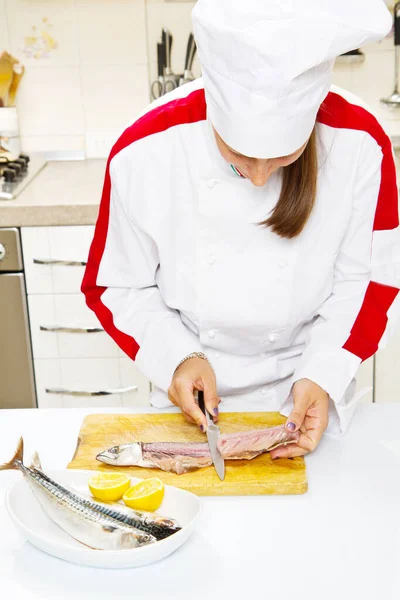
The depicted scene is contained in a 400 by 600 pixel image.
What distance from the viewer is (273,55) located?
954mm

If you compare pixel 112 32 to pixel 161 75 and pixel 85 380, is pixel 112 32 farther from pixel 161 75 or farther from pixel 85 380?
pixel 85 380

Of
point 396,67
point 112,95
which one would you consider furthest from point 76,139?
point 396,67

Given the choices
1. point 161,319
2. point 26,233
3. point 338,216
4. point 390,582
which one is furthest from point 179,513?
point 26,233

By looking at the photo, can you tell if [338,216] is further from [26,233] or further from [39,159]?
[39,159]

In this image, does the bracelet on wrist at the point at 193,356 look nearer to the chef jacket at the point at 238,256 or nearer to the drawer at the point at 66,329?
the chef jacket at the point at 238,256

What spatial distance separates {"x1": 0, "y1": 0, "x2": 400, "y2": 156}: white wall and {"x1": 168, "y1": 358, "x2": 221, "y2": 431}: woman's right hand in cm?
159

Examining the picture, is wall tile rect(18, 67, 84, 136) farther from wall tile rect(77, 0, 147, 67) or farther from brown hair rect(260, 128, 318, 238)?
brown hair rect(260, 128, 318, 238)

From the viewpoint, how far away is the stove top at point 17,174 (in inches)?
87.7

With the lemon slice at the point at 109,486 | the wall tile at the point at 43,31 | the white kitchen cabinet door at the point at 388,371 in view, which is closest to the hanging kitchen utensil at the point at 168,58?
the wall tile at the point at 43,31

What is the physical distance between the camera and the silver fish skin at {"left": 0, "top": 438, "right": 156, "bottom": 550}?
90 centimetres

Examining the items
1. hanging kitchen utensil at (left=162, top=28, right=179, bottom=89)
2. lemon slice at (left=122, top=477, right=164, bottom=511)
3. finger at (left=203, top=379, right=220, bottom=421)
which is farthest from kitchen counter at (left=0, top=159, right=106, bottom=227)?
lemon slice at (left=122, top=477, right=164, bottom=511)

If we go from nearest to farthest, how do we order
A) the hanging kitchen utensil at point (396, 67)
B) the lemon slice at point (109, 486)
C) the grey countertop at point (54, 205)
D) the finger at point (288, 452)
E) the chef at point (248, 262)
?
the lemon slice at point (109, 486), the finger at point (288, 452), the chef at point (248, 262), the grey countertop at point (54, 205), the hanging kitchen utensil at point (396, 67)

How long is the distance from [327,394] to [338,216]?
0.30m

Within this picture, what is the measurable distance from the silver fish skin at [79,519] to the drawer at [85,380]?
1329mm
